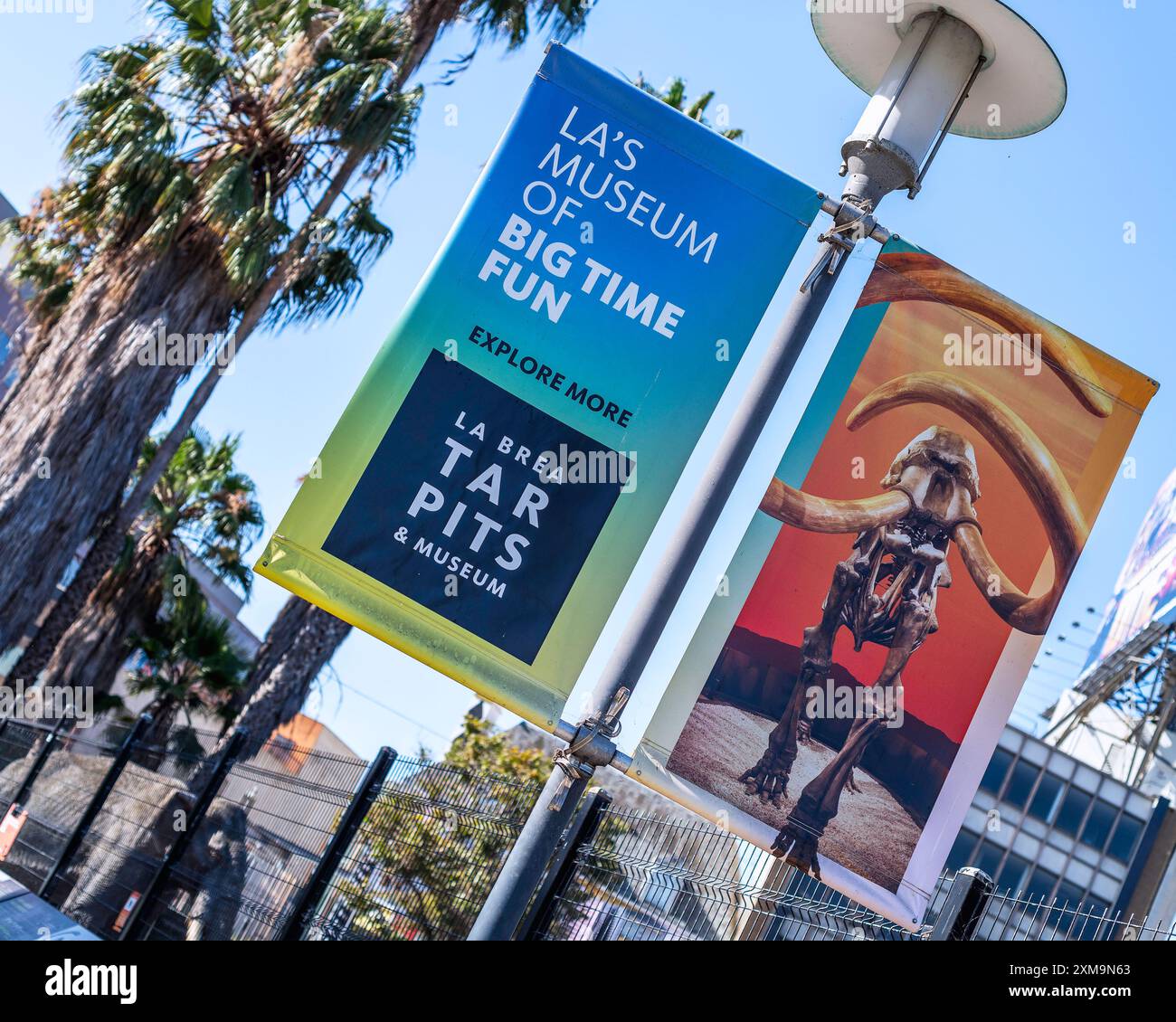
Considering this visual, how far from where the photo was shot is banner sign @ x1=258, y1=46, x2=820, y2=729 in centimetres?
495

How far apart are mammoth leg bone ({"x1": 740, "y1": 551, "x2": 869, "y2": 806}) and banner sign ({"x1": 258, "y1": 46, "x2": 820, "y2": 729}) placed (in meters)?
0.91

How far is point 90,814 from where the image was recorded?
35.7 feet

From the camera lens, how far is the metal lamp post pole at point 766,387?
4.06m

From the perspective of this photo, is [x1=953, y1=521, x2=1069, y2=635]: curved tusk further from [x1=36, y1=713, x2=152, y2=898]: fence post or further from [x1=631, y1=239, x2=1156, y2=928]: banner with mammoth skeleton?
[x1=36, y1=713, x2=152, y2=898]: fence post

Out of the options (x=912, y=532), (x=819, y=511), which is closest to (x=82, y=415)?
(x=819, y=511)

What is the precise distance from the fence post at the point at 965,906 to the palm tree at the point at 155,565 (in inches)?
633

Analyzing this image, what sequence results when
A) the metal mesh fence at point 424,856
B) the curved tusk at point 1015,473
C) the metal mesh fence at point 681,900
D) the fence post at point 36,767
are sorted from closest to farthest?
the metal mesh fence at point 681,900 < the curved tusk at point 1015,473 < the metal mesh fence at point 424,856 < the fence post at point 36,767

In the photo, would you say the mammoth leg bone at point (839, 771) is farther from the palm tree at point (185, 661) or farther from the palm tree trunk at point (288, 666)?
the palm tree at point (185, 661)

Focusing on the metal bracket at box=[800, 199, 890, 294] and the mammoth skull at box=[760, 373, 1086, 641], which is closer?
the metal bracket at box=[800, 199, 890, 294]

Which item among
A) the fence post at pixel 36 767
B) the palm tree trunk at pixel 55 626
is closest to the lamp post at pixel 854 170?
the fence post at pixel 36 767

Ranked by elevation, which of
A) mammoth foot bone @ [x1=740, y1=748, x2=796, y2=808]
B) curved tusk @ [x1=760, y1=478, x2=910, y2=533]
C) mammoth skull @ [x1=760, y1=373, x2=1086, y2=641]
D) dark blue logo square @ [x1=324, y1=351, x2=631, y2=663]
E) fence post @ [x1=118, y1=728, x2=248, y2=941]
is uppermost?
mammoth skull @ [x1=760, y1=373, x2=1086, y2=641]

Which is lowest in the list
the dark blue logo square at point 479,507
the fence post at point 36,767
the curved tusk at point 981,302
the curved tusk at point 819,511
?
the fence post at point 36,767

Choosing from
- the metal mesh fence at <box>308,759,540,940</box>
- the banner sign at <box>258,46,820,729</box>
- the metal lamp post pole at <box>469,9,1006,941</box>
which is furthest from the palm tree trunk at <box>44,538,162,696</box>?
the metal lamp post pole at <box>469,9,1006,941</box>

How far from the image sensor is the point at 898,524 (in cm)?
556
